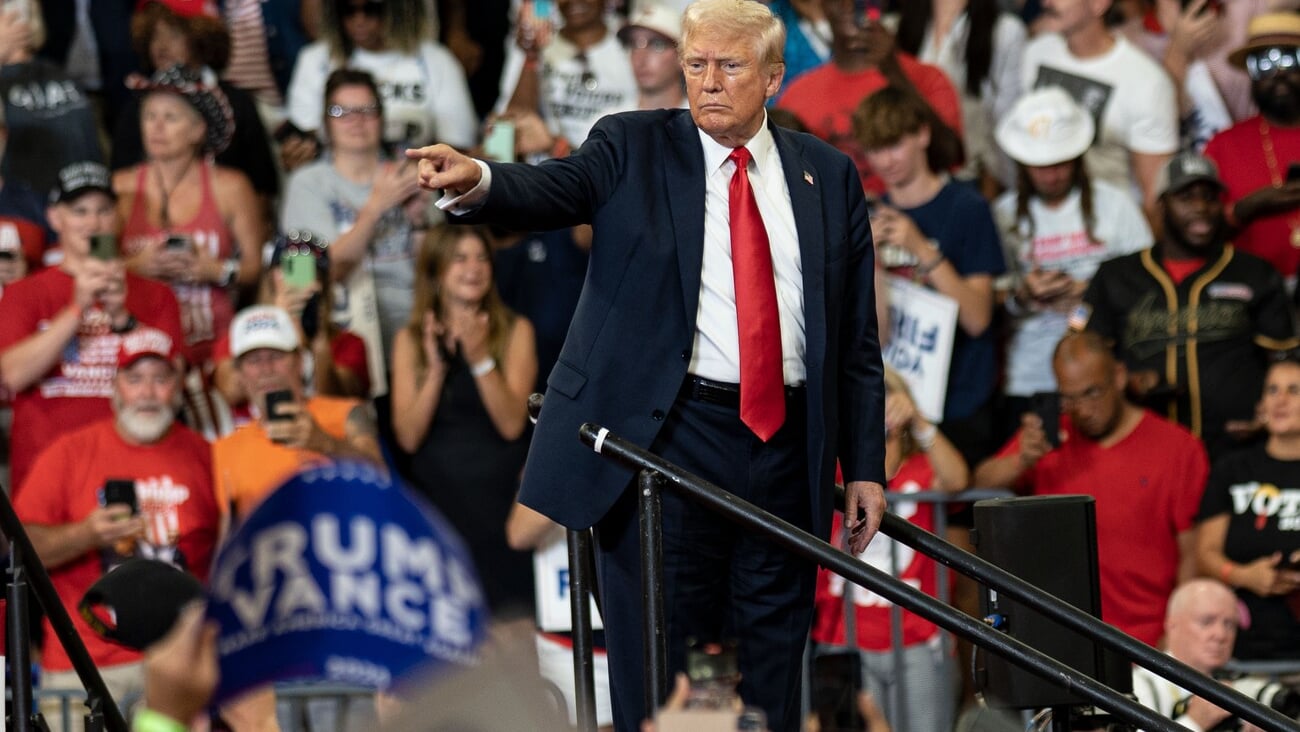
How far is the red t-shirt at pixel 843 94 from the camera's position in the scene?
815 centimetres

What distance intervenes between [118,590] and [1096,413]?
4722mm

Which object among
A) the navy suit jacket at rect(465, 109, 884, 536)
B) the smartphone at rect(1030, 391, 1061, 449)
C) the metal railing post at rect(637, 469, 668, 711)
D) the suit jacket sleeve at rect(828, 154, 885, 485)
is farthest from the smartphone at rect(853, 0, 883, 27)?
the metal railing post at rect(637, 469, 668, 711)

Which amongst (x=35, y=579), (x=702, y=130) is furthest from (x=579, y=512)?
(x=35, y=579)

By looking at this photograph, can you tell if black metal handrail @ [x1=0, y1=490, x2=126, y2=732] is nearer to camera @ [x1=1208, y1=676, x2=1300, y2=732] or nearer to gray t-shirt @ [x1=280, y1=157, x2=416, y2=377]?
camera @ [x1=1208, y1=676, x2=1300, y2=732]

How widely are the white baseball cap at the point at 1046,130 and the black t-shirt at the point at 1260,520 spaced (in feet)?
5.04

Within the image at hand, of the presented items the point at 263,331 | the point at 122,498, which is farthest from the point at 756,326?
the point at 263,331

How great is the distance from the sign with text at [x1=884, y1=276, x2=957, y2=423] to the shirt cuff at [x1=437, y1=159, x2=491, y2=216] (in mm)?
4134

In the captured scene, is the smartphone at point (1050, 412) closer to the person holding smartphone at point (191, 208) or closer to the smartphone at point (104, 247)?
the person holding smartphone at point (191, 208)

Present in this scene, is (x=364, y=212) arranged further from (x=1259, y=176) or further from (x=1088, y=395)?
(x=1259, y=176)

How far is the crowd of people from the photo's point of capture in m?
7.12

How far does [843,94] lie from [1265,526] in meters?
2.57

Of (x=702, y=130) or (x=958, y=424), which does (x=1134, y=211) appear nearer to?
(x=958, y=424)

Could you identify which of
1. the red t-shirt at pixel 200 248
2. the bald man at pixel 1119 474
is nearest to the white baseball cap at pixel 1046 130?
the bald man at pixel 1119 474

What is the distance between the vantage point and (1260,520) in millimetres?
7109
